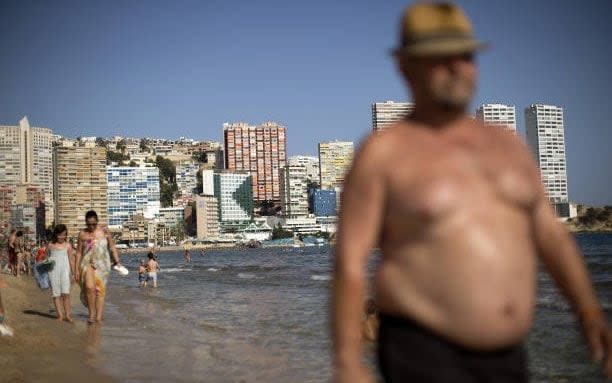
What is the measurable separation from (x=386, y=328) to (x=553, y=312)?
11182mm

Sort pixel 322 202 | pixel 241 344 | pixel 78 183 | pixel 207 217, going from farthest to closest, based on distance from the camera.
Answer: pixel 322 202 → pixel 207 217 → pixel 78 183 → pixel 241 344

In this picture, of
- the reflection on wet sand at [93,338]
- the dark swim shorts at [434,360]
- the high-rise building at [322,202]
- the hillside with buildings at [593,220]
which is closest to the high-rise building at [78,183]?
the high-rise building at [322,202]

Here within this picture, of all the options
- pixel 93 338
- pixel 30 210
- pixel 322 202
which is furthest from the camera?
pixel 322 202

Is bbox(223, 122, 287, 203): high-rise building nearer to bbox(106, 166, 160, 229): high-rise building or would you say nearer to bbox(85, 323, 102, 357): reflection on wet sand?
bbox(106, 166, 160, 229): high-rise building

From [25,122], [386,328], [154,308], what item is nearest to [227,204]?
[25,122]

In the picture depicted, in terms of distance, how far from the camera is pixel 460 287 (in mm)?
1859

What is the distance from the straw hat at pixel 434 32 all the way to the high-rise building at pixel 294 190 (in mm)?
177311

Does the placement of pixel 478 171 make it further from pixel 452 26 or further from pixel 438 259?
pixel 452 26

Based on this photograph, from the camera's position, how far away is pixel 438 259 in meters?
1.86

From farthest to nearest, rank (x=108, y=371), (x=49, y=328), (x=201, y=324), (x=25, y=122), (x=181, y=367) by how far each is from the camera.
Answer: (x=25, y=122), (x=201, y=324), (x=49, y=328), (x=181, y=367), (x=108, y=371)

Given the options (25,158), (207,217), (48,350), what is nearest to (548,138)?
(207,217)

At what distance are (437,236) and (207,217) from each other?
6318 inches

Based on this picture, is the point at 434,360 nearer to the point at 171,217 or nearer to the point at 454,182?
the point at 454,182

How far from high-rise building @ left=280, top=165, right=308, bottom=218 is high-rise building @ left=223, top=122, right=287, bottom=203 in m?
8.52
